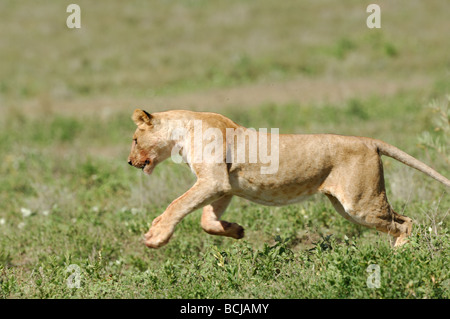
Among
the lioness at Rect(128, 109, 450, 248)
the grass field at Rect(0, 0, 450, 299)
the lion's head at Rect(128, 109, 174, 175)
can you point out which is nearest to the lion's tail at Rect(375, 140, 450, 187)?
the lioness at Rect(128, 109, 450, 248)

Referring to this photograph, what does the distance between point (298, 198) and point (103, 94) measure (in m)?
14.5

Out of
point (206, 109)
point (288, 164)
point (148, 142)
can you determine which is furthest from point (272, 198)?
point (206, 109)

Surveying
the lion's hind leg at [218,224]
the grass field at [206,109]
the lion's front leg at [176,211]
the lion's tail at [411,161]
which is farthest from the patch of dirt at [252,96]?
the lion's front leg at [176,211]

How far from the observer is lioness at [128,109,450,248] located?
538 cm

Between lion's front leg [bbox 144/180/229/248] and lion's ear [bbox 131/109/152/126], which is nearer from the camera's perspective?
lion's front leg [bbox 144/180/229/248]

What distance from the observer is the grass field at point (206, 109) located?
209 inches

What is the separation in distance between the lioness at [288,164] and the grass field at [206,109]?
36 centimetres

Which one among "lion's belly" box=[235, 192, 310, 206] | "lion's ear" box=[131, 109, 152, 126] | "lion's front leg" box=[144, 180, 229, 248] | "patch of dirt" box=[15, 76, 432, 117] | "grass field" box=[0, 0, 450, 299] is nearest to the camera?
"lion's front leg" box=[144, 180, 229, 248]

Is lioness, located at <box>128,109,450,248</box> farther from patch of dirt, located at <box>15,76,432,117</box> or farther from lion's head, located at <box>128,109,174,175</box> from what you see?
patch of dirt, located at <box>15,76,432,117</box>

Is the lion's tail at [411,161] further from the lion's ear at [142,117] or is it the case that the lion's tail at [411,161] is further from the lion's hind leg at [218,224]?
the lion's ear at [142,117]

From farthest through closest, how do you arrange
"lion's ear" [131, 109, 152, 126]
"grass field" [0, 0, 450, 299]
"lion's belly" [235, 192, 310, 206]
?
"lion's belly" [235, 192, 310, 206], "lion's ear" [131, 109, 152, 126], "grass field" [0, 0, 450, 299]

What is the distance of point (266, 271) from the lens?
5406 mm

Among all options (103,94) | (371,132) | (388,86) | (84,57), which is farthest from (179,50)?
(371,132)
